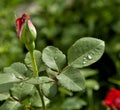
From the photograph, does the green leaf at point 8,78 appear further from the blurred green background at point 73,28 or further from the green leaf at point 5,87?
the blurred green background at point 73,28

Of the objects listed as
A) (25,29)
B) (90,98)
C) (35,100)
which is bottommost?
(90,98)

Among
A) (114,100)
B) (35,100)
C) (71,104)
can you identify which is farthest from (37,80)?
(71,104)

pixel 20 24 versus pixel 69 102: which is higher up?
pixel 20 24

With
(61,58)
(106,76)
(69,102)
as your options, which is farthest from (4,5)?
(61,58)

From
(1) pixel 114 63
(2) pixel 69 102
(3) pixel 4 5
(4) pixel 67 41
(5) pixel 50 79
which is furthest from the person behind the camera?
(3) pixel 4 5

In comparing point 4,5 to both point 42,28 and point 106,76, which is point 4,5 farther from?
point 106,76

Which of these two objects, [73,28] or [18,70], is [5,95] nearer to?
[18,70]

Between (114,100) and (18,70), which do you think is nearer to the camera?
(18,70)

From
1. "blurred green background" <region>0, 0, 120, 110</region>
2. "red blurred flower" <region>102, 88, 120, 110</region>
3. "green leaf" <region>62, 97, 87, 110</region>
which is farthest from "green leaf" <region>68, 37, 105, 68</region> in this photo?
"blurred green background" <region>0, 0, 120, 110</region>
